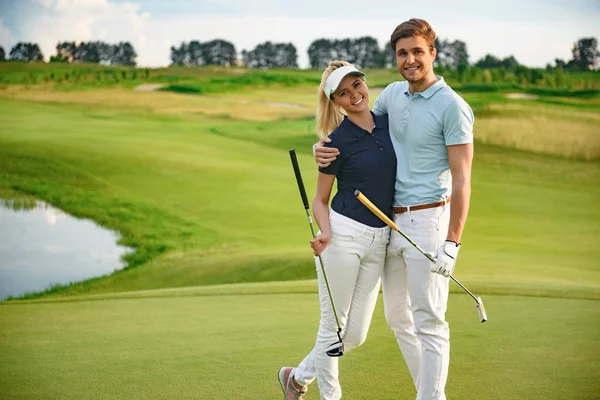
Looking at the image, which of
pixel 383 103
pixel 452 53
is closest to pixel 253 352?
pixel 383 103

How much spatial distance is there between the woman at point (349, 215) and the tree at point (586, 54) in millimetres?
8790

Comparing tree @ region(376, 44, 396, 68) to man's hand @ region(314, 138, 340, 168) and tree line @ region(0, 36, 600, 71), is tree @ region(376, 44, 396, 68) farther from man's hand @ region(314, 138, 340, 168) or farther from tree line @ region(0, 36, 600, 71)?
man's hand @ region(314, 138, 340, 168)

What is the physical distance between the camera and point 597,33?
405 inches

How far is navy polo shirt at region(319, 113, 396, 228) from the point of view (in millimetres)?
2426

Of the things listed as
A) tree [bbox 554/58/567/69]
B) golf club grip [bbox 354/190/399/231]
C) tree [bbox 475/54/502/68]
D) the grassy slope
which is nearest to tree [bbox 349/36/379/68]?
the grassy slope

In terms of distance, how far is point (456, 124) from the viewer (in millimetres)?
2316

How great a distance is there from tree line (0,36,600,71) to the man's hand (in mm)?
8482

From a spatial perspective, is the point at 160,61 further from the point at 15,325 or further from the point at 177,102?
the point at 15,325

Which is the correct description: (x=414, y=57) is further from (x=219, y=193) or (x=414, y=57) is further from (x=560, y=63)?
(x=560, y=63)

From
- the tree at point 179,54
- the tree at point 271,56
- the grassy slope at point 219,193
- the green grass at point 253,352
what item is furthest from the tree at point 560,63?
the green grass at point 253,352

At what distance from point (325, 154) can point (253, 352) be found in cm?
103

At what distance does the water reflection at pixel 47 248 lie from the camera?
319 inches

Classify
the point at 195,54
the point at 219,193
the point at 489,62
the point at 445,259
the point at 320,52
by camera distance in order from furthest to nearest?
the point at 320,52 < the point at 195,54 < the point at 489,62 < the point at 219,193 < the point at 445,259

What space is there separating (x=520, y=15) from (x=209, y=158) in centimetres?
452
